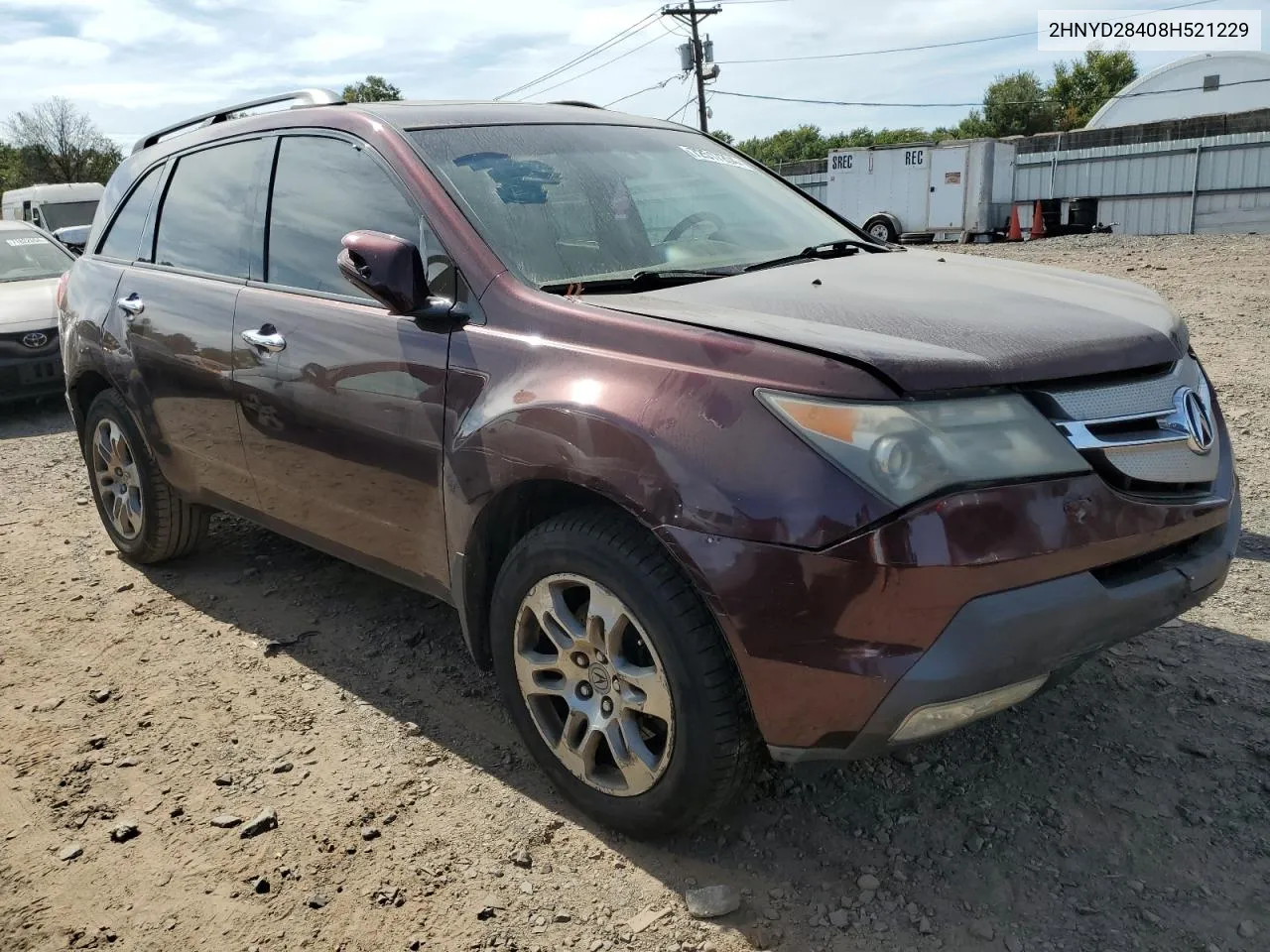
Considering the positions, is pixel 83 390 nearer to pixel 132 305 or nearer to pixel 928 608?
pixel 132 305

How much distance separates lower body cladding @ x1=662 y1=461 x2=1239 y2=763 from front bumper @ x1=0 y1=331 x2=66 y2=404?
315 inches

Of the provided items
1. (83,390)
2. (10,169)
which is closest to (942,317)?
(83,390)

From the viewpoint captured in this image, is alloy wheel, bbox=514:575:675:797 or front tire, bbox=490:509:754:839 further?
alloy wheel, bbox=514:575:675:797

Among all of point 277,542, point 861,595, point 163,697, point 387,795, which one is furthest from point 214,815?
point 277,542

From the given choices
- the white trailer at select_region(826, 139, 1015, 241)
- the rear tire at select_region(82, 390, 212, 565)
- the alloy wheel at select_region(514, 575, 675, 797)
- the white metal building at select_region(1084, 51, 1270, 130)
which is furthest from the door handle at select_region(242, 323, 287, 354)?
the white metal building at select_region(1084, 51, 1270, 130)

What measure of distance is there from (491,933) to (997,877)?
45.5 inches

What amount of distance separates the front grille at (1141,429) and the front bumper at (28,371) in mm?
8311

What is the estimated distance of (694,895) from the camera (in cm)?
238

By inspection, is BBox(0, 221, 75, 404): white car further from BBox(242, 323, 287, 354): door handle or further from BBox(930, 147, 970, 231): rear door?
BBox(930, 147, 970, 231): rear door

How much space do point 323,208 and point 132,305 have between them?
1.30 m

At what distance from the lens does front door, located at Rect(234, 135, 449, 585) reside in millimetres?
2871

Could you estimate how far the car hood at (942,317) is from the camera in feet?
7.04

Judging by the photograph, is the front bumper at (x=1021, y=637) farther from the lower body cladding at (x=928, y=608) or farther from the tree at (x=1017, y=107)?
the tree at (x=1017, y=107)

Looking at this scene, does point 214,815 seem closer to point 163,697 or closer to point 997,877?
point 163,697
